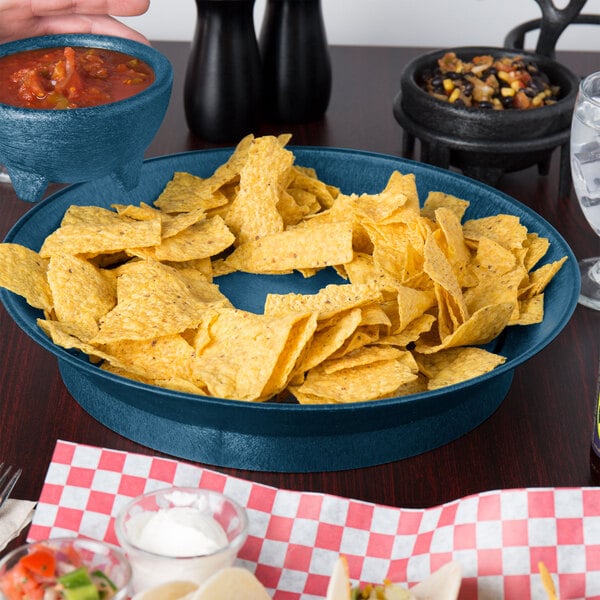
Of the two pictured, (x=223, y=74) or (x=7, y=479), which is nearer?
(x=7, y=479)

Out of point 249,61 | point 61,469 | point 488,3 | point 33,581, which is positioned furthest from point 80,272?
point 488,3

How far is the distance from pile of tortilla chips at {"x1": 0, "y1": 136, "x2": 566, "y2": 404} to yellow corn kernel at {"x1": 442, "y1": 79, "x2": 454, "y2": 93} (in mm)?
353

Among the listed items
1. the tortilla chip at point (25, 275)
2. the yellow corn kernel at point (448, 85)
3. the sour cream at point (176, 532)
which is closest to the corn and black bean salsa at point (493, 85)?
Result: the yellow corn kernel at point (448, 85)

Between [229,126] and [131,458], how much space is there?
3.86ft

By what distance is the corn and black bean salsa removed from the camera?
2.08 m

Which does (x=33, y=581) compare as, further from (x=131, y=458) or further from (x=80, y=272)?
(x=80, y=272)

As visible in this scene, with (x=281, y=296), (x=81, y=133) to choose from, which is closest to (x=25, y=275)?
(x=81, y=133)

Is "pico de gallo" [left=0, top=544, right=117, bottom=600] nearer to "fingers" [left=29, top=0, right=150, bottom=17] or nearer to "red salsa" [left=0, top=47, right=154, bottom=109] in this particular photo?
"red salsa" [left=0, top=47, right=154, bottom=109]

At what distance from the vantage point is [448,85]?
2.11 metres

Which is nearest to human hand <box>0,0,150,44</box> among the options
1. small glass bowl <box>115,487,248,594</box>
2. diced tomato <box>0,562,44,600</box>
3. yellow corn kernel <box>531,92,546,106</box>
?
yellow corn kernel <box>531,92,546,106</box>

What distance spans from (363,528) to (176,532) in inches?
9.2

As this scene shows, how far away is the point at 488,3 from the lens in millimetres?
3549

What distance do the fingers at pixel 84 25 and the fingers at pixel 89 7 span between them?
0.5 inches

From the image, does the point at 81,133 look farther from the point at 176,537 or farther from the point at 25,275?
the point at 176,537
